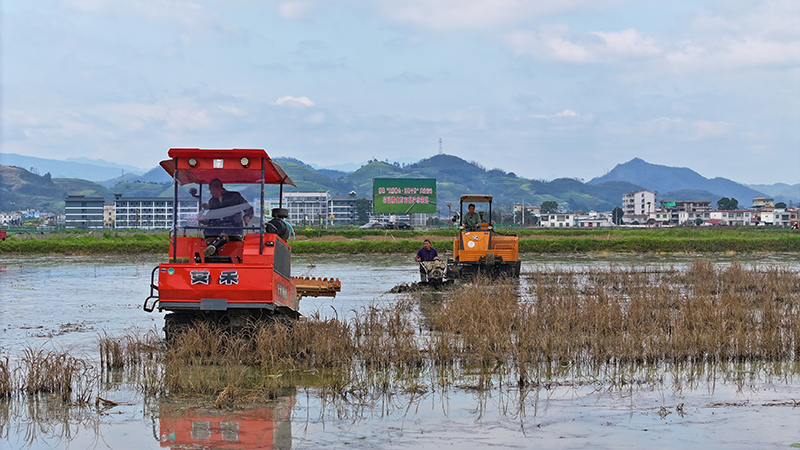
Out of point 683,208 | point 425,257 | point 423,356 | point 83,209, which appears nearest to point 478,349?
point 423,356

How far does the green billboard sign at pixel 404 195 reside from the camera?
239 feet

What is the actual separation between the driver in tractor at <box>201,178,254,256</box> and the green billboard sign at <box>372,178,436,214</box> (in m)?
61.1

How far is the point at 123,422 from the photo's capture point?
7566 mm

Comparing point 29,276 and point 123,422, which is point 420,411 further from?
point 29,276

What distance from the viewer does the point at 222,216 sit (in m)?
10.8

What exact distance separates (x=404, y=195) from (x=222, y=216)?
6376cm

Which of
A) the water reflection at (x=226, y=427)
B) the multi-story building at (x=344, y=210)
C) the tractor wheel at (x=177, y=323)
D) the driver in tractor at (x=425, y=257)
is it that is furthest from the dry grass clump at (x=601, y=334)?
the multi-story building at (x=344, y=210)

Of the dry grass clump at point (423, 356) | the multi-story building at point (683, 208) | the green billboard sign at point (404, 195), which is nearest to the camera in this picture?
the dry grass clump at point (423, 356)

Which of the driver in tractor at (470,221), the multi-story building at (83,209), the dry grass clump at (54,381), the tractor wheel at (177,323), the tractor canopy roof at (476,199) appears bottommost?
the dry grass clump at (54,381)

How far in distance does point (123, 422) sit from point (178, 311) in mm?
3358

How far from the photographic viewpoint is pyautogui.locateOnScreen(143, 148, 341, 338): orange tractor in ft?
33.1

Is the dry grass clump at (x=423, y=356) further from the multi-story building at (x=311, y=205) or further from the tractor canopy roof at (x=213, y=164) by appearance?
the multi-story building at (x=311, y=205)

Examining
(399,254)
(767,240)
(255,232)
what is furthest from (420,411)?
(767,240)

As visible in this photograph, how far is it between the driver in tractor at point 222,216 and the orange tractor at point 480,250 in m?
11.8
